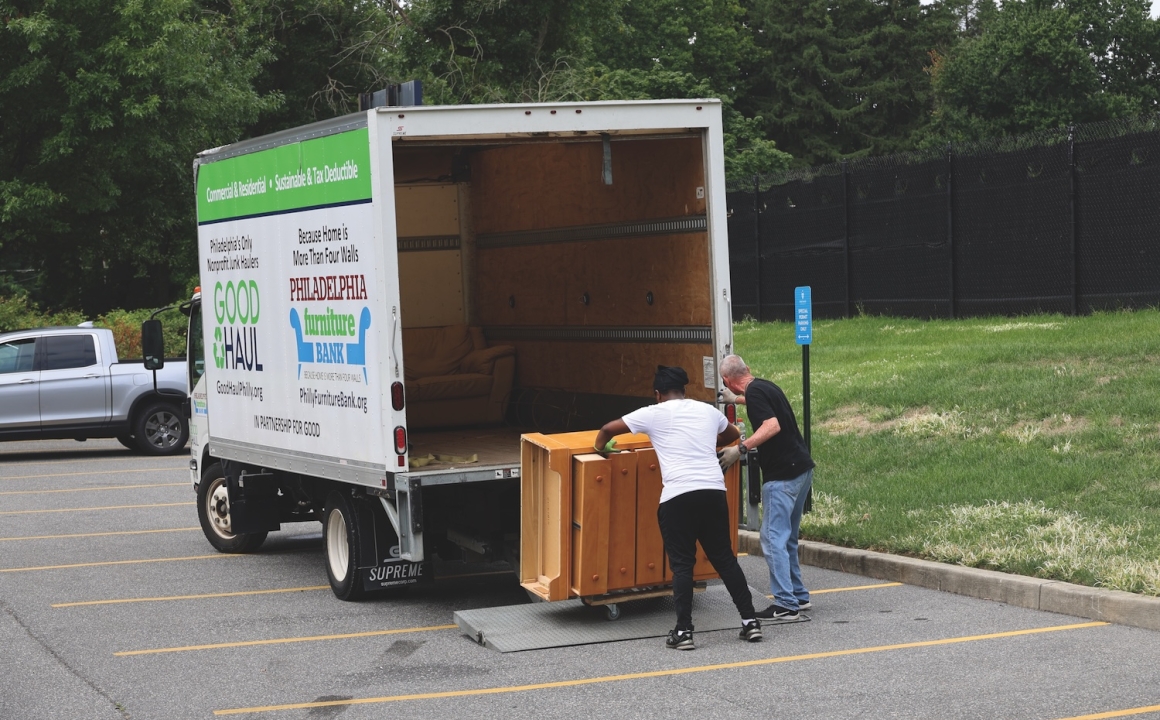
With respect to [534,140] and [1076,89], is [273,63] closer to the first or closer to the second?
[1076,89]

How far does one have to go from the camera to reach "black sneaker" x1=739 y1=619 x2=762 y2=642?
8.58 metres

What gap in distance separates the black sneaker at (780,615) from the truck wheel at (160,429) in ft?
46.6

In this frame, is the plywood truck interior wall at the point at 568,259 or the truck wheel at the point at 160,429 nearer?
the plywood truck interior wall at the point at 568,259

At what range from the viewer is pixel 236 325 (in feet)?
37.3

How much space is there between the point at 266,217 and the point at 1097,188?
11410 millimetres

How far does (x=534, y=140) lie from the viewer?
32.9 ft

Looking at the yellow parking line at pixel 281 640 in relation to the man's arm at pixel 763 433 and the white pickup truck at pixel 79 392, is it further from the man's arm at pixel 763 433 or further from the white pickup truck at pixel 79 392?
the white pickup truck at pixel 79 392

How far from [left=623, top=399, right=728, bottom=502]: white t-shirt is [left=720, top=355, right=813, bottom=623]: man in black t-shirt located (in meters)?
0.46

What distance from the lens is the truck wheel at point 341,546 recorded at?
33.0 feet

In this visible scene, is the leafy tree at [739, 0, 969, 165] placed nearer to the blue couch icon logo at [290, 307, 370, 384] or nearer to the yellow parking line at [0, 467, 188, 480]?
the yellow parking line at [0, 467, 188, 480]

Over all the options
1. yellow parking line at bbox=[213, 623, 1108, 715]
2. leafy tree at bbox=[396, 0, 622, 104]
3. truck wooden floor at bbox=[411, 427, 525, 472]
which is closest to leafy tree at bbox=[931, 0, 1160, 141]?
leafy tree at bbox=[396, 0, 622, 104]

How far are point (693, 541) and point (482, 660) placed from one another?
142cm

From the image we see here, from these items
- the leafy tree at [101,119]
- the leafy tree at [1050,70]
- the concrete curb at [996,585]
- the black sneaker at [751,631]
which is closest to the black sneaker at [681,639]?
the black sneaker at [751,631]

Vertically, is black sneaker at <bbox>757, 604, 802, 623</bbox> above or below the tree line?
below
